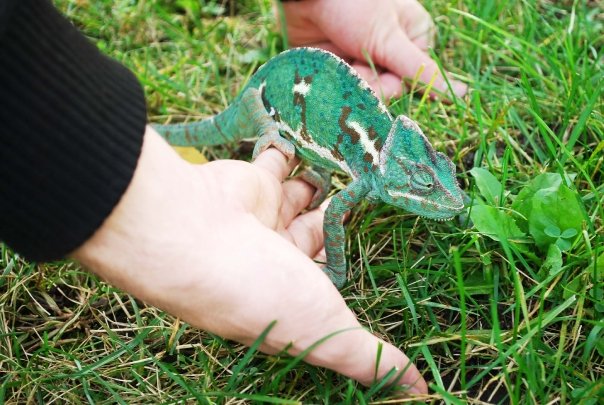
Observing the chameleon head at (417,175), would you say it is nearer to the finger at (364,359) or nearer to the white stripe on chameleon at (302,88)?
the white stripe on chameleon at (302,88)

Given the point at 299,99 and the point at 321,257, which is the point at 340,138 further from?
the point at 321,257

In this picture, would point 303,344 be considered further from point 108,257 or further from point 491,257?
point 491,257

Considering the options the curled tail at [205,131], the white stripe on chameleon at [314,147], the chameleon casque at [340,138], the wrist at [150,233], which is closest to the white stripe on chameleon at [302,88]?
the chameleon casque at [340,138]

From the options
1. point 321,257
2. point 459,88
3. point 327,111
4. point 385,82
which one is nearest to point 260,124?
point 327,111

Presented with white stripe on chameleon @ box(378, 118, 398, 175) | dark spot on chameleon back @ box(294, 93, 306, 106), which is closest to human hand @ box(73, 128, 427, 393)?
white stripe on chameleon @ box(378, 118, 398, 175)

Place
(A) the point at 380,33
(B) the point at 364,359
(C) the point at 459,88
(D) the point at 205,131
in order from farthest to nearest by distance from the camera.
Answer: (A) the point at 380,33 → (C) the point at 459,88 → (D) the point at 205,131 → (B) the point at 364,359

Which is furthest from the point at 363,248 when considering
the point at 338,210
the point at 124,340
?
the point at 124,340
